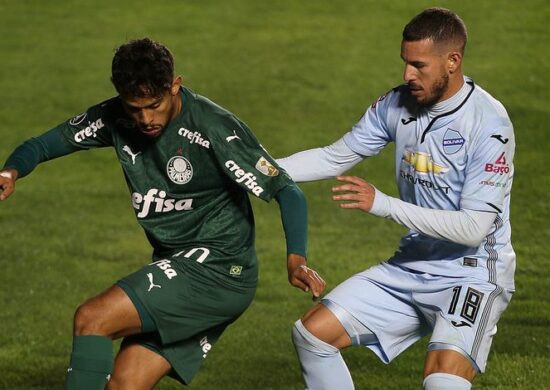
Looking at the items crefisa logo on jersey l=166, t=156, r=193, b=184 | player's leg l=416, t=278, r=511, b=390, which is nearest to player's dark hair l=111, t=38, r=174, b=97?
crefisa logo on jersey l=166, t=156, r=193, b=184

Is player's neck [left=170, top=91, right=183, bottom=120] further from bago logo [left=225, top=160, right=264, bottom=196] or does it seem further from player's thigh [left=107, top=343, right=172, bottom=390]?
player's thigh [left=107, top=343, right=172, bottom=390]

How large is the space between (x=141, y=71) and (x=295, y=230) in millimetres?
1098

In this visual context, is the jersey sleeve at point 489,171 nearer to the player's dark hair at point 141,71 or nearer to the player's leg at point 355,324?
the player's leg at point 355,324

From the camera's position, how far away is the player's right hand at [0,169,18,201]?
673 cm

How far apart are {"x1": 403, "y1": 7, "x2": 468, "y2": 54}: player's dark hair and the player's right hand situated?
2.21 metres

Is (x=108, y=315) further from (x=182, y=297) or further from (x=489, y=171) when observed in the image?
(x=489, y=171)

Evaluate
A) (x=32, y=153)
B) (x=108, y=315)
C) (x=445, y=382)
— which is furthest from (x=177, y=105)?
(x=445, y=382)

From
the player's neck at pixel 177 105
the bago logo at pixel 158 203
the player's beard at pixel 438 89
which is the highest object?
the player's beard at pixel 438 89

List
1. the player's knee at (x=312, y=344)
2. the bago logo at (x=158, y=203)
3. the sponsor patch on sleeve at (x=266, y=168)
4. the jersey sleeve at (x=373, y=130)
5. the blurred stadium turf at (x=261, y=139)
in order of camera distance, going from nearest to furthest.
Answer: the sponsor patch on sleeve at (x=266, y=168), the bago logo at (x=158, y=203), the player's knee at (x=312, y=344), the jersey sleeve at (x=373, y=130), the blurred stadium turf at (x=261, y=139)

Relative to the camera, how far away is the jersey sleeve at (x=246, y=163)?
6590 millimetres

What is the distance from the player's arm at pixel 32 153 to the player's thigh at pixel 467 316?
7.21 feet

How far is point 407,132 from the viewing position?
23.0 feet

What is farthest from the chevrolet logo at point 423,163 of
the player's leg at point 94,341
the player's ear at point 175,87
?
the player's leg at point 94,341

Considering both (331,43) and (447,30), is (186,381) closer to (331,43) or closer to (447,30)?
(447,30)
